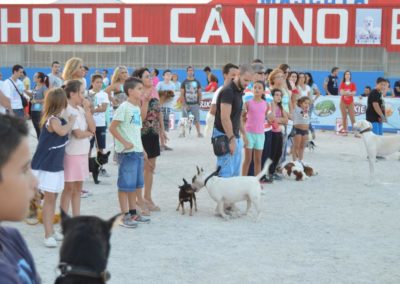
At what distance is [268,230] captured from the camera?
7102 millimetres

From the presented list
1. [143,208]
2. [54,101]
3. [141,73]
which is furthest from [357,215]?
[54,101]

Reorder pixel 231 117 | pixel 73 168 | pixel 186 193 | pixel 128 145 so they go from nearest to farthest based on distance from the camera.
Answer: pixel 73 168, pixel 128 145, pixel 186 193, pixel 231 117

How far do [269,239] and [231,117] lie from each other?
1763 millimetres

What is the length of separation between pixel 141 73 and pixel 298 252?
292 centimetres

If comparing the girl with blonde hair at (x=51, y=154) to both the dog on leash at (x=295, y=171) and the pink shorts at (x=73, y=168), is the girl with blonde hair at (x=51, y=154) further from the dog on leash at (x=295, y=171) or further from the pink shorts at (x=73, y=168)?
the dog on leash at (x=295, y=171)

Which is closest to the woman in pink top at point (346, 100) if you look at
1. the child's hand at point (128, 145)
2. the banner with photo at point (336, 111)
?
the banner with photo at point (336, 111)

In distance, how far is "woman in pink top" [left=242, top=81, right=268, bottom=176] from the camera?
9.09 m

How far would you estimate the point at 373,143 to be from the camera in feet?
34.3

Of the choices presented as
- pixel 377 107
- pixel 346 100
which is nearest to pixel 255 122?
pixel 377 107

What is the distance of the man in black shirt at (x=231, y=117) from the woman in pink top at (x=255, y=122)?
0.99 meters

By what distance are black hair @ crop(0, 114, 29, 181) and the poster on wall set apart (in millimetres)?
24637

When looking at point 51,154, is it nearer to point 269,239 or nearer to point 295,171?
point 269,239

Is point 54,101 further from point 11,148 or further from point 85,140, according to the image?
point 11,148

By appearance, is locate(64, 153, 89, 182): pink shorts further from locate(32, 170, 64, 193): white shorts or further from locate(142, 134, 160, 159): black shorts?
locate(142, 134, 160, 159): black shorts
